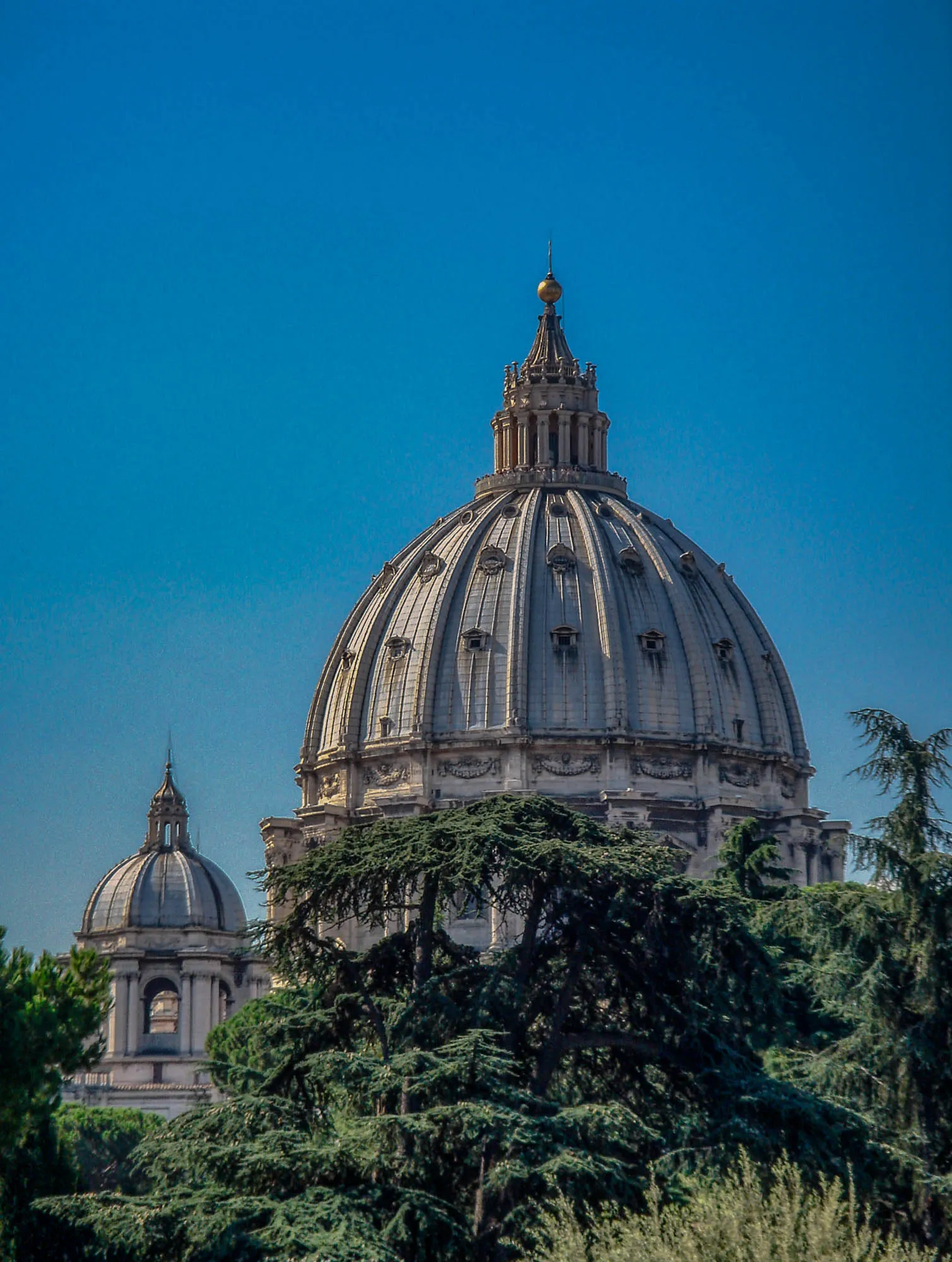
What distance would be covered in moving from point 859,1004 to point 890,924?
3.83ft

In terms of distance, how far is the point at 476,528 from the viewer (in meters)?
93.1

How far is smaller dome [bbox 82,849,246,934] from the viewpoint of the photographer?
95.2m

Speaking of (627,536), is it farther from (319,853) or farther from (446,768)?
(319,853)

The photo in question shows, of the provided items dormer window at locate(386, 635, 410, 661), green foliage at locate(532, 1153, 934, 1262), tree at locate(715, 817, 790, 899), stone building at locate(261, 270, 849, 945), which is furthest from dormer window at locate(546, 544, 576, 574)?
green foliage at locate(532, 1153, 934, 1262)

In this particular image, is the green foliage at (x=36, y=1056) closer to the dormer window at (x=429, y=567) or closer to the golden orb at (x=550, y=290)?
the dormer window at (x=429, y=567)

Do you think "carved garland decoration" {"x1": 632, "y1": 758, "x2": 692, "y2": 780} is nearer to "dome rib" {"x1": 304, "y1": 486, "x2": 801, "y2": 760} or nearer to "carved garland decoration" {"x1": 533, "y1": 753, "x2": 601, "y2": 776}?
"dome rib" {"x1": 304, "y1": 486, "x2": 801, "y2": 760}

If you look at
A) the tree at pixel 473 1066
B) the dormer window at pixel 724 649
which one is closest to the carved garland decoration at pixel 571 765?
the dormer window at pixel 724 649

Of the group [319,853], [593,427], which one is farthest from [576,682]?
[319,853]

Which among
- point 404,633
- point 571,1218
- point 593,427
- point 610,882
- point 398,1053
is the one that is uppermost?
point 593,427

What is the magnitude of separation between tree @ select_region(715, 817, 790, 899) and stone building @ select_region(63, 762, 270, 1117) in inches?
1189


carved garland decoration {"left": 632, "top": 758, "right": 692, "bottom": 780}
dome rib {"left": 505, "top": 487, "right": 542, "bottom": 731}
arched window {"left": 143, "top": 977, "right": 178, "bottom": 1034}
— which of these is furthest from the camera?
arched window {"left": 143, "top": 977, "right": 178, "bottom": 1034}

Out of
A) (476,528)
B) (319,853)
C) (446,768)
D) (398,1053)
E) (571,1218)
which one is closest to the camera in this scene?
(571,1218)

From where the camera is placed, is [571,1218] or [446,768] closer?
[571,1218]

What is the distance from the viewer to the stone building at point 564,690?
85.6 meters
